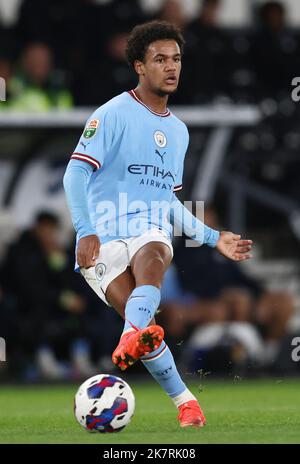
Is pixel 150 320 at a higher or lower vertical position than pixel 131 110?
lower

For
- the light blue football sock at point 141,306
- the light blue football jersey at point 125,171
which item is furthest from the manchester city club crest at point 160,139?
the light blue football sock at point 141,306

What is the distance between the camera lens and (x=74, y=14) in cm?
1405

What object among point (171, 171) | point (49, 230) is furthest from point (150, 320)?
point (49, 230)

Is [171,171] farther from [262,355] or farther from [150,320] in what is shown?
[262,355]

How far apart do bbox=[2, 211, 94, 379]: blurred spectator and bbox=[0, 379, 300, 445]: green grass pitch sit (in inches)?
20.7

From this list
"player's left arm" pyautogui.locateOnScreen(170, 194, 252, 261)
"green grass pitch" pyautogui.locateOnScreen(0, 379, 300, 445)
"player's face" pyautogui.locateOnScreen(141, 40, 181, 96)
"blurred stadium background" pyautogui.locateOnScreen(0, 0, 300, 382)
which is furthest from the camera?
"blurred stadium background" pyautogui.locateOnScreen(0, 0, 300, 382)

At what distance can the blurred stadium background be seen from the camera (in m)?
12.8

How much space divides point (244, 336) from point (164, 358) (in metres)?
5.82

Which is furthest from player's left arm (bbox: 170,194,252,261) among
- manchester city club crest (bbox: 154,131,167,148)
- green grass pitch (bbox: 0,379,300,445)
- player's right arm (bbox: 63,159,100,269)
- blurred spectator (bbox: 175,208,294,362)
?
blurred spectator (bbox: 175,208,294,362)

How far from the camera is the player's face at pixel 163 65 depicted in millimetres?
7418

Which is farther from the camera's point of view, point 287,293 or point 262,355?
point 287,293

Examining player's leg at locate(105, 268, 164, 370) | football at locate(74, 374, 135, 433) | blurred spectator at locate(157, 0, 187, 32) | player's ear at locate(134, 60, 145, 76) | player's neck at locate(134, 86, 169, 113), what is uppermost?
blurred spectator at locate(157, 0, 187, 32)

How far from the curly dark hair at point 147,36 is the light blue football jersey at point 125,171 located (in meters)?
0.30

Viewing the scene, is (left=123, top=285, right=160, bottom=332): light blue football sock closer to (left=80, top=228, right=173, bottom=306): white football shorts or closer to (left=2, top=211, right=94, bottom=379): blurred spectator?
(left=80, top=228, right=173, bottom=306): white football shorts
